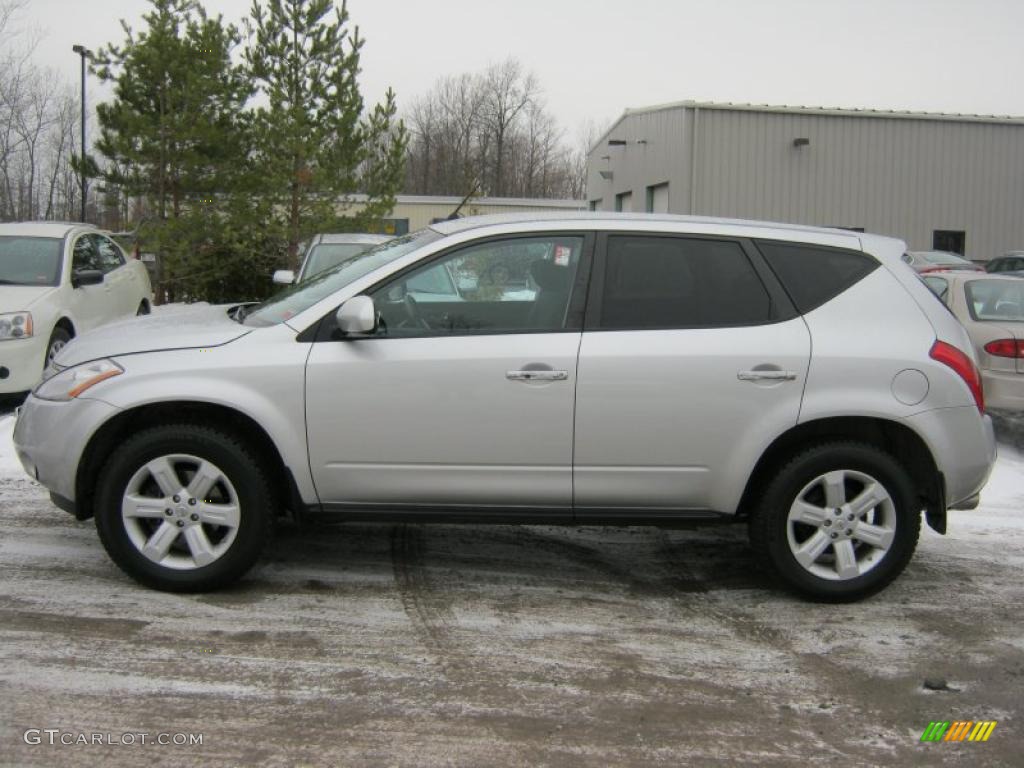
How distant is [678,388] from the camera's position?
4379 mm

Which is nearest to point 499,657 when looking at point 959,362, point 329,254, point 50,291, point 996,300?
point 959,362

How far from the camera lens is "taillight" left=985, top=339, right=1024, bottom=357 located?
26.2 ft

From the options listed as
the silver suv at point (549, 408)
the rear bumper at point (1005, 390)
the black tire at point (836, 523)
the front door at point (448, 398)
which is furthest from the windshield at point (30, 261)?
the rear bumper at point (1005, 390)

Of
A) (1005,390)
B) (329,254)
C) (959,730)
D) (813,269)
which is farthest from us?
(329,254)

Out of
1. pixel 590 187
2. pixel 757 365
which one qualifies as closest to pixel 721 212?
pixel 590 187

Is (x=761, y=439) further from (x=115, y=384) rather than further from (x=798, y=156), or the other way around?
(x=798, y=156)

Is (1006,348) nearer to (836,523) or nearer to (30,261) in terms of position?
(836,523)

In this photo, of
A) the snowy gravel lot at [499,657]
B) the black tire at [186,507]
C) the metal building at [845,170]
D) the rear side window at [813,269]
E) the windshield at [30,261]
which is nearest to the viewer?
the snowy gravel lot at [499,657]

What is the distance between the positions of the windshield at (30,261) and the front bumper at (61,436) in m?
5.57

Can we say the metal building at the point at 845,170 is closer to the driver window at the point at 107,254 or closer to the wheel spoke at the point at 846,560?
the driver window at the point at 107,254

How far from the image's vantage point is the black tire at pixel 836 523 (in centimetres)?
445

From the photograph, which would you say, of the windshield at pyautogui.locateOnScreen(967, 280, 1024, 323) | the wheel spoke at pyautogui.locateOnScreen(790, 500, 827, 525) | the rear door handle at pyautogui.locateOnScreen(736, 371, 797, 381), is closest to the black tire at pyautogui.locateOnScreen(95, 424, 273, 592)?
the rear door handle at pyautogui.locateOnScreen(736, 371, 797, 381)

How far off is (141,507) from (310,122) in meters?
13.3

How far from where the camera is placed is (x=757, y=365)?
4398 mm
